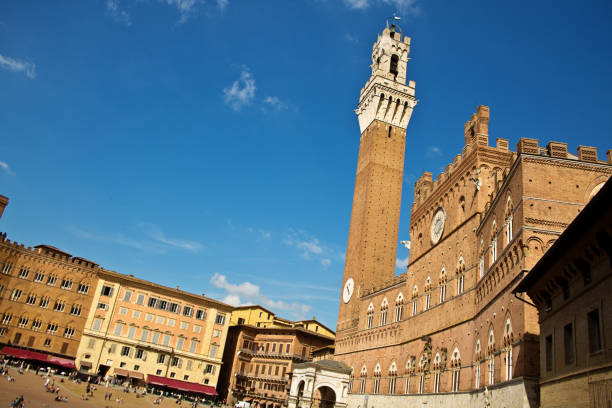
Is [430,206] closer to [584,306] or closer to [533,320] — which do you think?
[533,320]

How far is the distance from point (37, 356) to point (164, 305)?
15.3 m

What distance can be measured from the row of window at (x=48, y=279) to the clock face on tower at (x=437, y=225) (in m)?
44.0

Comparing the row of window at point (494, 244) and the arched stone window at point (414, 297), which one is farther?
the arched stone window at point (414, 297)

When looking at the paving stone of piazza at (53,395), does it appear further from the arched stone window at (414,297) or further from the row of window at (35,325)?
the arched stone window at (414,297)

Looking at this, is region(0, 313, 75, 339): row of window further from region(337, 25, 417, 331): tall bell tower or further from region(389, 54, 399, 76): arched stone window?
region(389, 54, 399, 76): arched stone window

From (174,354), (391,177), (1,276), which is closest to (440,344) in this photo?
(391,177)

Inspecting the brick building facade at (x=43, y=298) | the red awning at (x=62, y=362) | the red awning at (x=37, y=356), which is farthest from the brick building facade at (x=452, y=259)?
the brick building facade at (x=43, y=298)

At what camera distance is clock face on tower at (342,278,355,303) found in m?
55.9

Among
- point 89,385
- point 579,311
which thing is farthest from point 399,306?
point 89,385

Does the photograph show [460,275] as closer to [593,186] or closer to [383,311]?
[593,186]

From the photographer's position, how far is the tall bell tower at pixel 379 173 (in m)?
56.3

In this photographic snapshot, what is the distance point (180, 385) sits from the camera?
62.5 metres

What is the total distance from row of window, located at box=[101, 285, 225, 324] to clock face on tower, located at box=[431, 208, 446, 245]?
39690mm

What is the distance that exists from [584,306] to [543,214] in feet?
23.4
